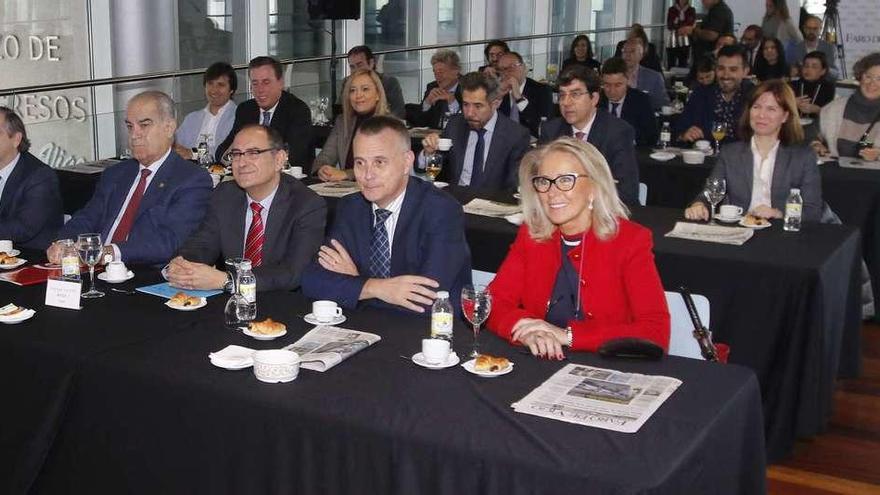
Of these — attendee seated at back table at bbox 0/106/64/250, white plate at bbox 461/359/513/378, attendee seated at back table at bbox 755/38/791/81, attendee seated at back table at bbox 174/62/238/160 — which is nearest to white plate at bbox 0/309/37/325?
white plate at bbox 461/359/513/378

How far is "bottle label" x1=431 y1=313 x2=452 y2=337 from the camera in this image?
9.90 feet

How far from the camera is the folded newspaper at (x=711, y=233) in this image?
15.1ft

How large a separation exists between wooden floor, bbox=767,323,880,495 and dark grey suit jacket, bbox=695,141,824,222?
2.85ft

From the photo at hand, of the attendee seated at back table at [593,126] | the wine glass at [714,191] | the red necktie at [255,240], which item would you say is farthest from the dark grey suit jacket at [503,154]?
the red necktie at [255,240]

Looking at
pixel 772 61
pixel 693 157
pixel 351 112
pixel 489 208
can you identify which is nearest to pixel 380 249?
pixel 489 208

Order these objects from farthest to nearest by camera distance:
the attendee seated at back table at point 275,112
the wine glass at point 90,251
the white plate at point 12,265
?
1. the attendee seated at back table at point 275,112
2. the white plate at point 12,265
3. the wine glass at point 90,251

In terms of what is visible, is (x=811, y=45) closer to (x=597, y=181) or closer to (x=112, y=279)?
(x=597, y=181)

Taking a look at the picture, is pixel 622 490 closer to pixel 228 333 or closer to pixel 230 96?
pixel 228 333

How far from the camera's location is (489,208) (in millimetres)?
5363

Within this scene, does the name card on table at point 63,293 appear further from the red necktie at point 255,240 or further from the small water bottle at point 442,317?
the small water bottle at point 442,317

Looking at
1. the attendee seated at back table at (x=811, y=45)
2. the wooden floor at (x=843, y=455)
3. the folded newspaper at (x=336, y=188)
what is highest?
the attendee seated at back table at (x=811, y=45)

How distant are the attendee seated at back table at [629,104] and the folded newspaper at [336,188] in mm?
2851

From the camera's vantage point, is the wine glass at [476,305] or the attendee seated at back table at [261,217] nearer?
the wine glass at [476,305]

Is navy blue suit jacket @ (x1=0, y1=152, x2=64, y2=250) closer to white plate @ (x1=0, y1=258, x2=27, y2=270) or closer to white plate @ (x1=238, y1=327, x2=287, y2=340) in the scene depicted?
white plate @ (x1=0, y1=258, x2=27, y2=270)
